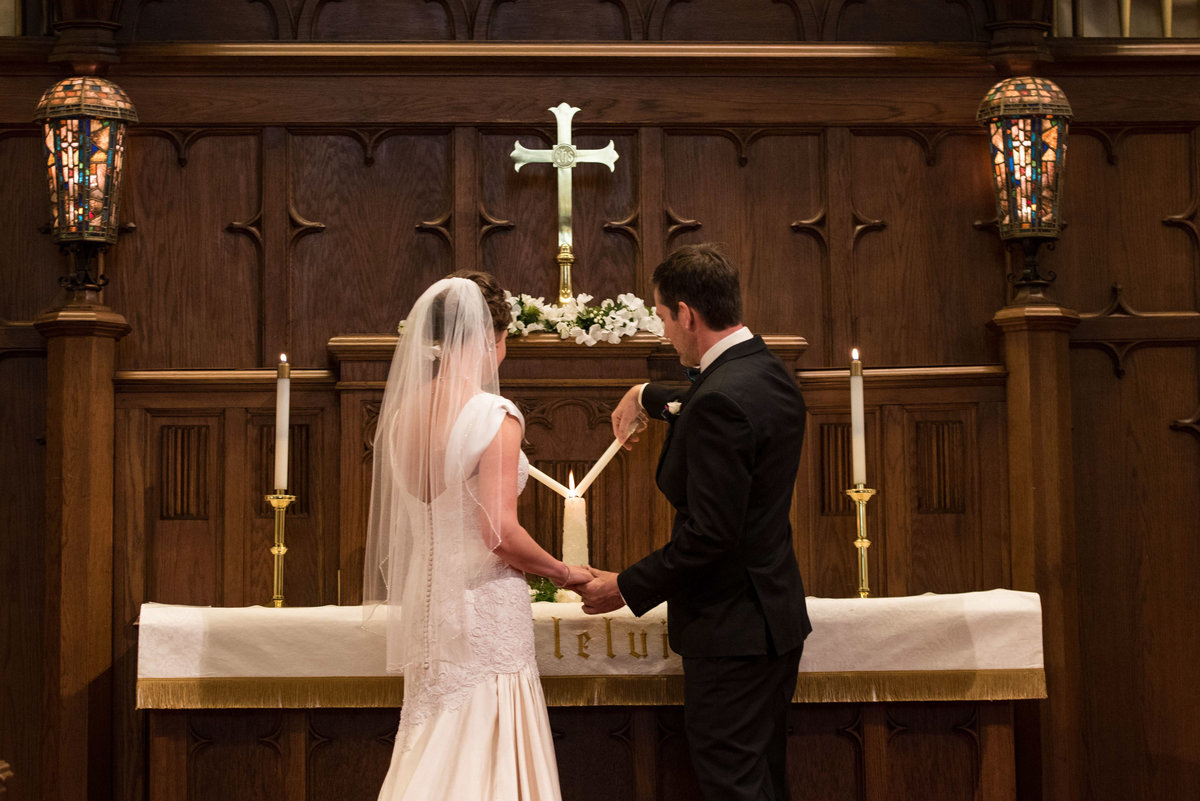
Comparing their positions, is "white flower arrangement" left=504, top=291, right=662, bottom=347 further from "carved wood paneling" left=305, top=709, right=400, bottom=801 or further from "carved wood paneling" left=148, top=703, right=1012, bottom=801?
"carved wood paneling" left=305, top=709, right=400, bottom=801

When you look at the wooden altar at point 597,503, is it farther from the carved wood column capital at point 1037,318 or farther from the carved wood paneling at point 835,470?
the carved wood column capital at point 1037,318

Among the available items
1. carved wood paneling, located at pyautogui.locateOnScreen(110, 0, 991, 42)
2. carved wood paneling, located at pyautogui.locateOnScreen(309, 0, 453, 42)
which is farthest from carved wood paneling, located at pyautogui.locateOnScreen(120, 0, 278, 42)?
carved wood paneling, located at pyautogui.locateOnScreen(309, 0, 453, 42)

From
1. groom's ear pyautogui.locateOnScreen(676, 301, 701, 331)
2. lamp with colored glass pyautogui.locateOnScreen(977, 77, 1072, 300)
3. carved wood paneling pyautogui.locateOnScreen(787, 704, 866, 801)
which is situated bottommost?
carved wood paneling pyautogui.locateOnScreen(787, 704, 866, 801)

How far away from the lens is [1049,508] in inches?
207

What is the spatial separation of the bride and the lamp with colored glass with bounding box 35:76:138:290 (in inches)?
88.6

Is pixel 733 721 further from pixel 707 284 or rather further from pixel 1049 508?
pixel 1049 508

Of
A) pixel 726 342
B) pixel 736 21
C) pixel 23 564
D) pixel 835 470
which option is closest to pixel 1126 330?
pixel 835 470

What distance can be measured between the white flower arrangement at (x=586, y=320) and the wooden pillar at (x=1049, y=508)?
1630 millimetres

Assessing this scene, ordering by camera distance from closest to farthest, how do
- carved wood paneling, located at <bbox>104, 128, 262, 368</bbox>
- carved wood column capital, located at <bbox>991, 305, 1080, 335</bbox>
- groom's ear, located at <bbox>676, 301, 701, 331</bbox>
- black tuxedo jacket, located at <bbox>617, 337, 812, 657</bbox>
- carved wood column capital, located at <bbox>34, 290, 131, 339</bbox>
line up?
1. black tuxedo jacket, located at <bbox>617, 337, 812, 657</bbox>
2. groom's ear, located at <bbox>676, 301, 701, 331</bbox>
3. carved wood column capital, located at <bbox>34, 290, 131, 339</bbox>
4. carved wood column capital, located at <bbox>991, 305, 1080, 335</bbox>
5. carved wood paneling, located at <bbox>104, 128, 262, 368</bbox>

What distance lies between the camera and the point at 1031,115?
537cm

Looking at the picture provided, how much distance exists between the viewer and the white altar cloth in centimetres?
407

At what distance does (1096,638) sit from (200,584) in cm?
400

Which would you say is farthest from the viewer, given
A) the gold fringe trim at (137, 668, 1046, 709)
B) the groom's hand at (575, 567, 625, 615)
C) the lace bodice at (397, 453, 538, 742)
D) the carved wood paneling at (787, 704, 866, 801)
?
the carved wood paneling at (787, 704, 866, 801)

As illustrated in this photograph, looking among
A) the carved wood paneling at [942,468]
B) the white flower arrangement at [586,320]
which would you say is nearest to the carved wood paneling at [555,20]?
the white flower arrangement at [586,320]
